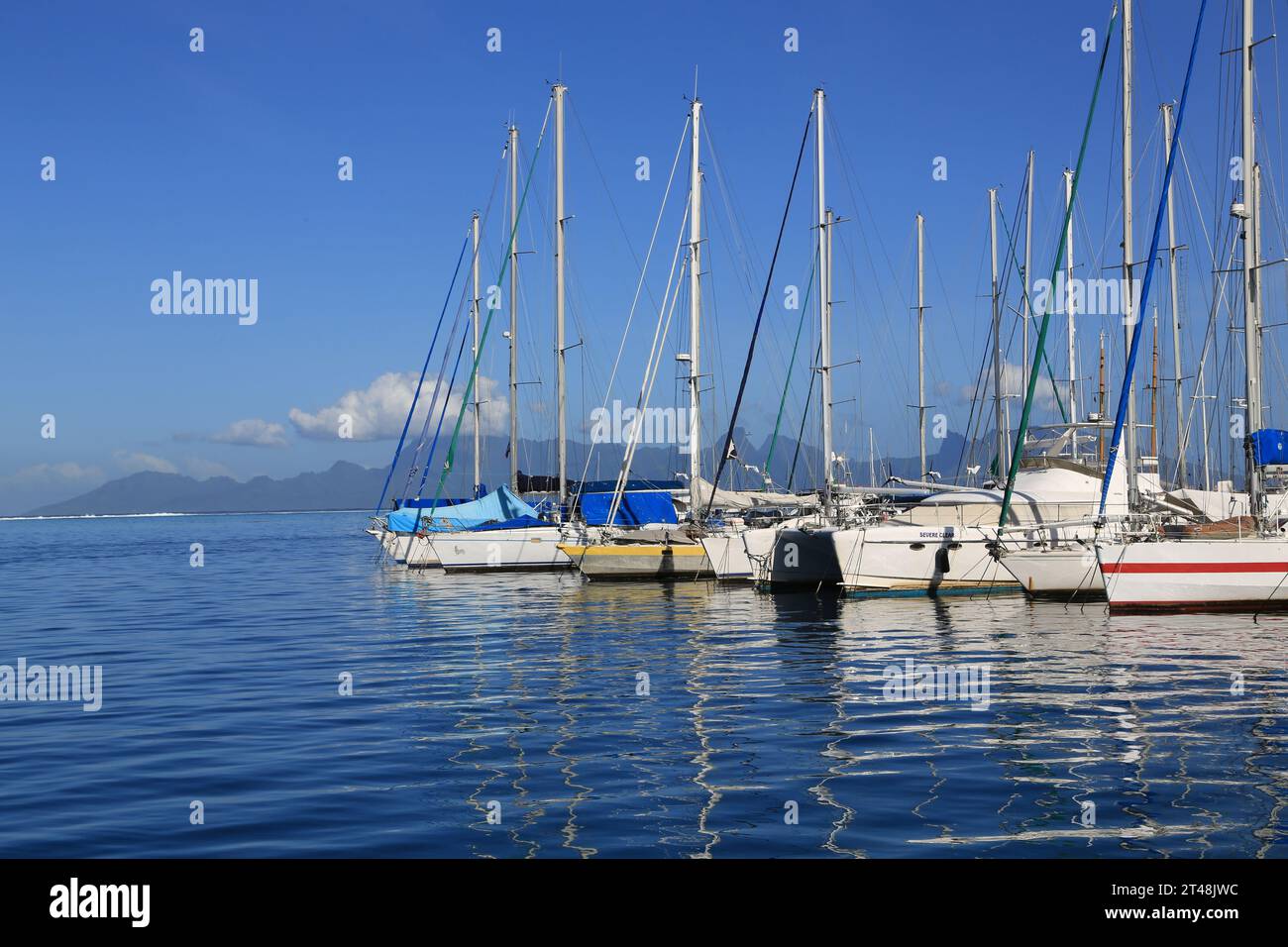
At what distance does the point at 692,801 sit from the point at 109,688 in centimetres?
1303

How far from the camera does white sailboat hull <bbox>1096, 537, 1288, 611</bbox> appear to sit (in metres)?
28.2

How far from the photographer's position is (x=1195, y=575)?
2817cm

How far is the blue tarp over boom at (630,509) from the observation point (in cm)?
4722

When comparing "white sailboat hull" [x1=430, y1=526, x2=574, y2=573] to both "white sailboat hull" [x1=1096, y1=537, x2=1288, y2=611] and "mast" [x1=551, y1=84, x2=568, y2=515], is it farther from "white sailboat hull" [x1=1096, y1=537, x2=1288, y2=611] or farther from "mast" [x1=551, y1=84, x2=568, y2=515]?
"white sailboat hull" [x1=1096, y1=537, x2=1288, y2=611]

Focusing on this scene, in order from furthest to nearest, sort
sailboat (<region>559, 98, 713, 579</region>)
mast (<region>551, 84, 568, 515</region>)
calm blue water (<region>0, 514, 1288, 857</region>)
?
mast (<region>551, 84, 568, 515</region>), sailboat (<region>559, 98, 713, 579</region>), calm blue water (<region>0, 514, 1288, 857</region>)

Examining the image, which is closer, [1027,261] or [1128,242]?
[1128,242]

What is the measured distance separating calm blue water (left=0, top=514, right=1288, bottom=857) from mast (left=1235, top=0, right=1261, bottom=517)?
5.19 meters

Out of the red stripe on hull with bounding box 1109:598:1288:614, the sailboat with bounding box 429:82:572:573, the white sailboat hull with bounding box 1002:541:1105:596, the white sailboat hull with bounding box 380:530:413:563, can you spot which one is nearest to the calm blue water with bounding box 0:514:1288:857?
the red stripe on hull with bounding box 1109:598:1288:614

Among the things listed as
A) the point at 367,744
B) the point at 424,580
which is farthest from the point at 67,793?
the point at 424,580

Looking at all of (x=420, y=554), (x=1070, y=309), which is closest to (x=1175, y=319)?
(x=1070, y=309)

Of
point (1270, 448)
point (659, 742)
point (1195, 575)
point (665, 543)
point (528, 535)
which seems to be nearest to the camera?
point (659, 742)

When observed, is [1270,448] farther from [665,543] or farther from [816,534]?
[665,543]

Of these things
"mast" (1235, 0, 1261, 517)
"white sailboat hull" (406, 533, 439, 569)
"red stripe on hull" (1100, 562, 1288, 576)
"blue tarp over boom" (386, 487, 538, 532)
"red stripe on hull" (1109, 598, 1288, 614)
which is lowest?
"red stripe on hull" (1109, 598, 1288, 614)

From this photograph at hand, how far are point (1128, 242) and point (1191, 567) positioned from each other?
32.3 feet
